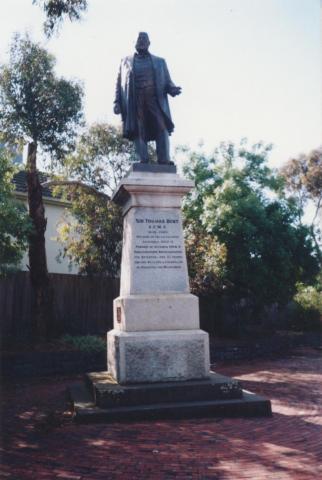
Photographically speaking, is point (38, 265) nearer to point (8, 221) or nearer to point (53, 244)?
point (8, 221)

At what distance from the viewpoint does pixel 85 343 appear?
39.4ft

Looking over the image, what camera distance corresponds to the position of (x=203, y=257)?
Result: 14039mm

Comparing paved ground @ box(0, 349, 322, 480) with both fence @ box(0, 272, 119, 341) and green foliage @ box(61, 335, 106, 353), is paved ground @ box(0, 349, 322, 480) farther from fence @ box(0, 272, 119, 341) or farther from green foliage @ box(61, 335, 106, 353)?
fence @ box(0, 272, 119, 341)

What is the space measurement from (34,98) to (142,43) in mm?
5910

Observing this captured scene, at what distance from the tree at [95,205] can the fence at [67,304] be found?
597 millimetres

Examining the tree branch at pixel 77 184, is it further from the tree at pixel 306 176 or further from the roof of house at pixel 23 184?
the tree at pixel 306 176

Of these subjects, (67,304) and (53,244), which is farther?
(53,244)

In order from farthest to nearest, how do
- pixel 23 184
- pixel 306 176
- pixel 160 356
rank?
→ pixel 306 176 < pixel 23 184 < pixel 160 356

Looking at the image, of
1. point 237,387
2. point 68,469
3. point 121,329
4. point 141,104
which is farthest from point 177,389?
point 141,104

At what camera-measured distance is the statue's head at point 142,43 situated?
25.4 feet

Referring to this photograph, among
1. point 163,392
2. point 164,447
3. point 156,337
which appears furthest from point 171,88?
point 164,447

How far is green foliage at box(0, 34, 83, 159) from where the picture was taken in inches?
494

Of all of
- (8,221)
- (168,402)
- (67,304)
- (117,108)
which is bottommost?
(168,402)

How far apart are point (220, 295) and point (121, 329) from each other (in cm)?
940
